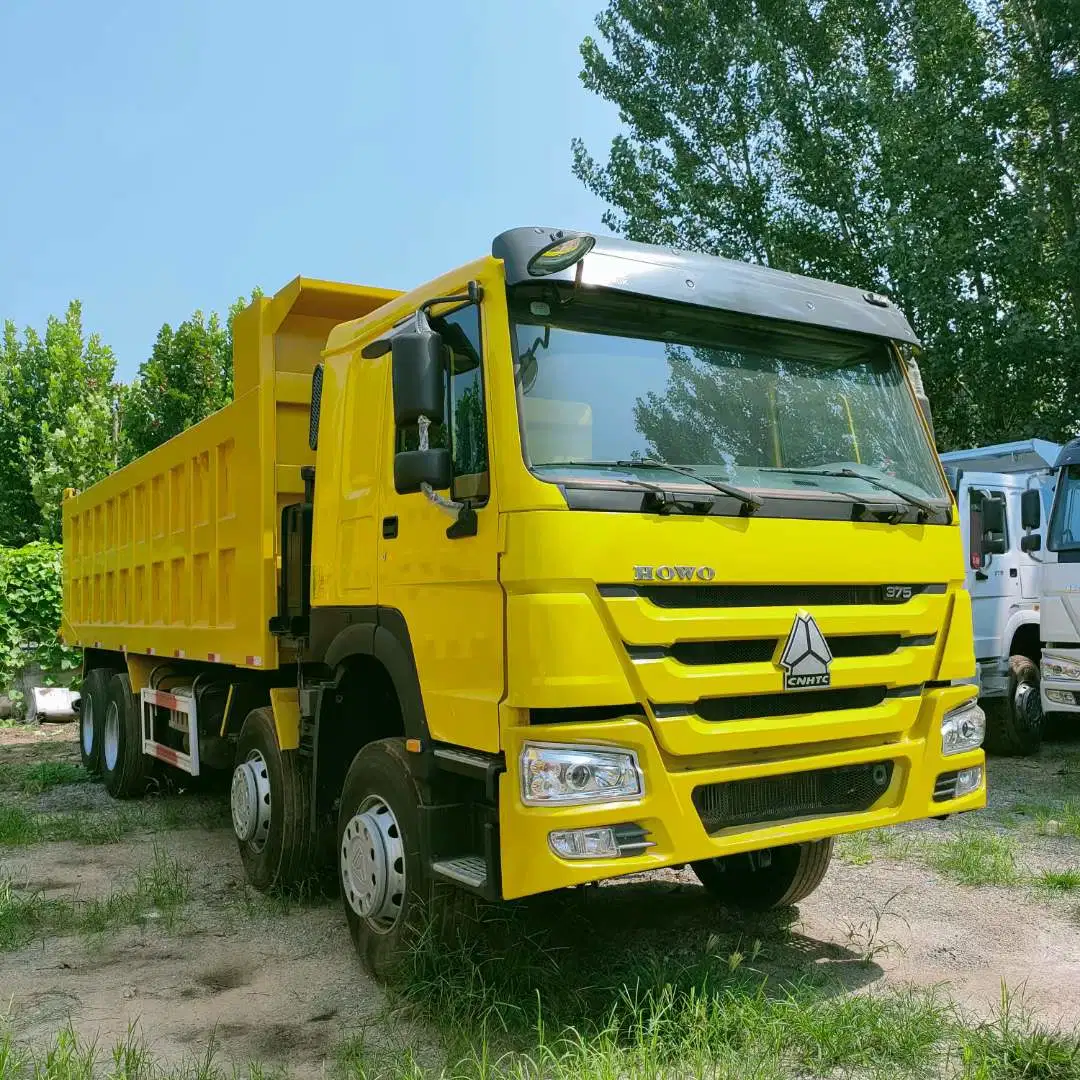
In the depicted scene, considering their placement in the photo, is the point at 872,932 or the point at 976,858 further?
the point at 976,858

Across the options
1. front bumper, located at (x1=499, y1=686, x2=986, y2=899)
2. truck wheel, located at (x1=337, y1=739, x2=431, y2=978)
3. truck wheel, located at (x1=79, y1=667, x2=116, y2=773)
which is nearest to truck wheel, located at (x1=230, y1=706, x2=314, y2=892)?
truck wheel, located at (x1=337, y1=739, x2=431, y2=978)

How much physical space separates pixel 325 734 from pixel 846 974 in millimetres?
2451

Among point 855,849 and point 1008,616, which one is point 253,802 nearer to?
point 855,849

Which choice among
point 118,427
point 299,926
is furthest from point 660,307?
point 118,427

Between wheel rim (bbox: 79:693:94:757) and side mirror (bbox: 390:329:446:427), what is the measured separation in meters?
6.85

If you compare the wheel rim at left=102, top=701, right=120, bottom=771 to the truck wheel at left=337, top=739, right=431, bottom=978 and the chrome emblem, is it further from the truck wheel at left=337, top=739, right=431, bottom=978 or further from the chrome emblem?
the chrome emblem

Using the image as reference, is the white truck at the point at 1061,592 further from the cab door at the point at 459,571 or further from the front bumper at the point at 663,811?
the cab door at the point at 459,571

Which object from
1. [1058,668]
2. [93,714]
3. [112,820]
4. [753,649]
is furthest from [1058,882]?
[93,714]

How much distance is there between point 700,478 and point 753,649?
24.7 inches

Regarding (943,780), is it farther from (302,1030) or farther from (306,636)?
(306,636)

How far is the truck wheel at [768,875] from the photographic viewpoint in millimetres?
4980

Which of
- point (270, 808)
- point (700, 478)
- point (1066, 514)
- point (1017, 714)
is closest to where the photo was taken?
point (700, 478)

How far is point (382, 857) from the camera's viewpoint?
4207 millimetres

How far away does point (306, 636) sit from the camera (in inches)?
215
